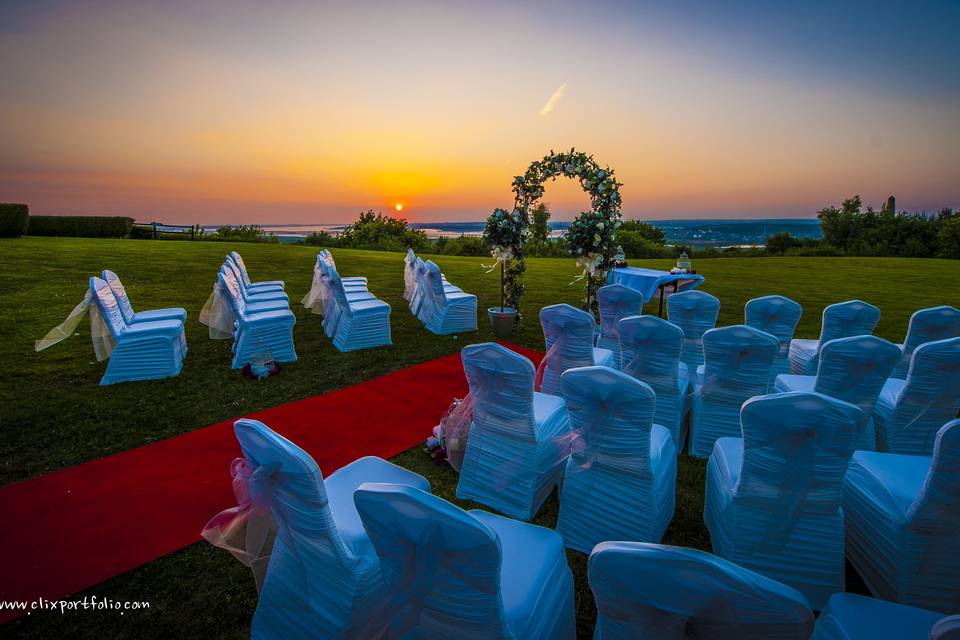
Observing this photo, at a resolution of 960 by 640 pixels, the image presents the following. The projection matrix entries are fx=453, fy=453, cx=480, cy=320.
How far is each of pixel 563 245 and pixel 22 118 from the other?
19470mm

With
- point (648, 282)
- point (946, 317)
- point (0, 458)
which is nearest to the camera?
point (0, 458)

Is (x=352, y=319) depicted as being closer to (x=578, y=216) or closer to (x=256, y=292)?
(x=256, y=292)

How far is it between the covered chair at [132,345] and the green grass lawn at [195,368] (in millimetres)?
192

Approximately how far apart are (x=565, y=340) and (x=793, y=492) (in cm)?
258

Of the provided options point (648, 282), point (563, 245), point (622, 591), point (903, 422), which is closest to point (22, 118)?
point (563, 245)

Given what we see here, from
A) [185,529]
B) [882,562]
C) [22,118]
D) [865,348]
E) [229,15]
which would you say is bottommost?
[185,529]

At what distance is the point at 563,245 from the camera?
794 cm

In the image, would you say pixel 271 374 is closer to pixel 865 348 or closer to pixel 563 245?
pixel 563 245

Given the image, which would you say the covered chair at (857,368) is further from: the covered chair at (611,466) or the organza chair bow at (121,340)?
the organza chair bow at (121,340)

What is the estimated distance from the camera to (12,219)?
65.4 ft

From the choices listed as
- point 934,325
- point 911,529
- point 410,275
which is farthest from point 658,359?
point 410,275

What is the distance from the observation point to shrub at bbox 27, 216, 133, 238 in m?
22.0

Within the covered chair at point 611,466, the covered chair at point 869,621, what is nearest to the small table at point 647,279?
the covered chair at point 611,466

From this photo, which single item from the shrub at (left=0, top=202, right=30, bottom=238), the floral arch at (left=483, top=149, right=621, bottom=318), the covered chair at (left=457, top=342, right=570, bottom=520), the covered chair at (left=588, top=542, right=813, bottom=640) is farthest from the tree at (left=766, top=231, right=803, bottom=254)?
the shrub at (left=0, top=202, right=30, bottom=238)
